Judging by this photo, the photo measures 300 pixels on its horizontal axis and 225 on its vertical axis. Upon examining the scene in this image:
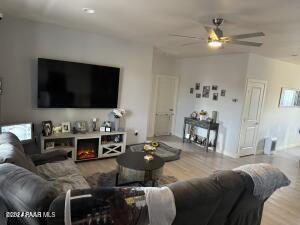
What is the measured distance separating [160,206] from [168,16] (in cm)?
247

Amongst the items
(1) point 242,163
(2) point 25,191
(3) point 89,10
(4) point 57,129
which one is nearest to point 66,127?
(4) point 57,129

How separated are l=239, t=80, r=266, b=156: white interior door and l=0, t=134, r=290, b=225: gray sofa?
353 centimetres

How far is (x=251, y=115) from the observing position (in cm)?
545

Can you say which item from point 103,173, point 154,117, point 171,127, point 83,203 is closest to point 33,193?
point 83,203

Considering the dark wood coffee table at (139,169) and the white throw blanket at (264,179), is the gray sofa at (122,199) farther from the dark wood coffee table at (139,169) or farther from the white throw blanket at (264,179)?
the dark wood coffee table at (139,169)

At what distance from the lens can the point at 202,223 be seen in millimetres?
1606

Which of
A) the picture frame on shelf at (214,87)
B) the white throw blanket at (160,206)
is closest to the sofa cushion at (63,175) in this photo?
the white throw blanket at (160,206)

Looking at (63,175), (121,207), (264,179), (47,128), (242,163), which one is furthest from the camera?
(242,163)

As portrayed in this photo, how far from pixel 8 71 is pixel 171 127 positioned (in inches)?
196

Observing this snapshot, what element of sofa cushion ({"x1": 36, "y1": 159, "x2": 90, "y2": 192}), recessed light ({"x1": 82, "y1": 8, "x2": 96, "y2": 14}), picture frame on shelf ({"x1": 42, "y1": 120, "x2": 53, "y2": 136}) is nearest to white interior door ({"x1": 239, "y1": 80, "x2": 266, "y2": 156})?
recessed light ({"x1": 82, "y1": 8, "x2": 96, "y2": 14})

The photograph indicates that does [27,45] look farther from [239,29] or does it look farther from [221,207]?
[221,207]

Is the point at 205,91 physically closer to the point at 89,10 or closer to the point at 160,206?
the point at 89,10

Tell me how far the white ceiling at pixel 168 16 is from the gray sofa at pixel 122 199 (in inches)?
73.7

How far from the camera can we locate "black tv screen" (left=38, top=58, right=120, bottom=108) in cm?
388
